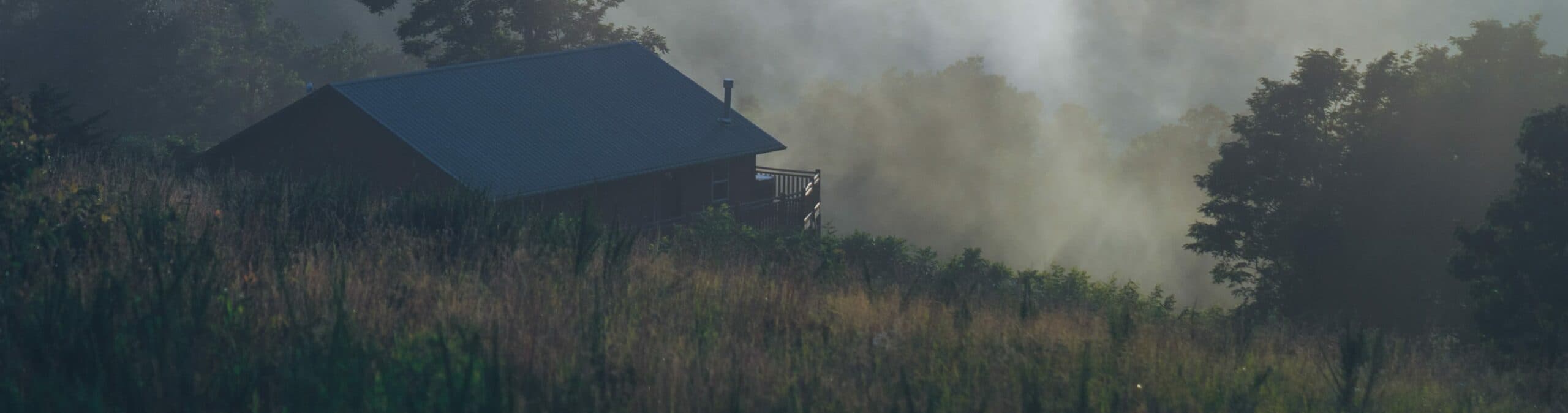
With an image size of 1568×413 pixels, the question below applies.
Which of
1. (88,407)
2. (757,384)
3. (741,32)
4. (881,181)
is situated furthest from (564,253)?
(741,32)

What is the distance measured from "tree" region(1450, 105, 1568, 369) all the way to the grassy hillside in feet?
36.8

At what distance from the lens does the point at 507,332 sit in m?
6.27

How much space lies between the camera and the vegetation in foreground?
215 inches

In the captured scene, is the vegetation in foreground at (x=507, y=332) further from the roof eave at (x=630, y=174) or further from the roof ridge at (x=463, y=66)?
the roof ridge at (x=463, y=66)

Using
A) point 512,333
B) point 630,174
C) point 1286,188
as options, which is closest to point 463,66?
point 630,174

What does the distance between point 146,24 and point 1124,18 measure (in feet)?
422

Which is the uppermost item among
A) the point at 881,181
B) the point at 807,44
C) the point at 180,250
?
the point at 807,44

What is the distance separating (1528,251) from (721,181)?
18.8 meters

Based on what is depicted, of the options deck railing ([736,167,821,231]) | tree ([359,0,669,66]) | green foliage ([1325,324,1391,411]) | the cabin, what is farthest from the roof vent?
green foliage ([1325,324,1391,411])

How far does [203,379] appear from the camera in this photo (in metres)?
5.41

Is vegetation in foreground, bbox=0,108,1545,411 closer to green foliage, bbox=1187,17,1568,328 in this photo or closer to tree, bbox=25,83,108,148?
tree, bbox=25,83,108,148

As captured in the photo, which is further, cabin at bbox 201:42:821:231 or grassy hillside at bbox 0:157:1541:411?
cabin at bbox 201:42:821:231

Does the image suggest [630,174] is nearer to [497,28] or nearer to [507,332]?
[507,332]

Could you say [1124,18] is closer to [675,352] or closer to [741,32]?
[741,32]
